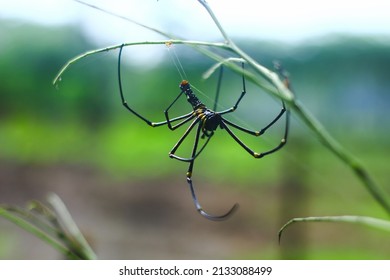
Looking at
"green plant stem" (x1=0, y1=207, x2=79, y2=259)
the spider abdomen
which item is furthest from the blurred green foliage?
"green plant stem" (x1=0, y1=207, x2=79, y2=259)

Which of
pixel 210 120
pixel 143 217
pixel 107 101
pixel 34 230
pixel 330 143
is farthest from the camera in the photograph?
pixel 107 101

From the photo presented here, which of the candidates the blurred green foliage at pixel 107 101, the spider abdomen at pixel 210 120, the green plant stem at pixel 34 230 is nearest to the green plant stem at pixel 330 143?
the green plant stem at pixel 34 230

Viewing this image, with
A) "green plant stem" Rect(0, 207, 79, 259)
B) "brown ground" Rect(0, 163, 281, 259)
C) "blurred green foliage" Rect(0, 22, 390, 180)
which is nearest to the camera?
"green plant stem" Rect(0, 207, 79, 259)

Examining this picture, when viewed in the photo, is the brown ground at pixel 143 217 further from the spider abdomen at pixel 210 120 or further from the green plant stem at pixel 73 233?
the green plant stem at pixel 73 233


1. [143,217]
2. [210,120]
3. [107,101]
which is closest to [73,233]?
[210,120]

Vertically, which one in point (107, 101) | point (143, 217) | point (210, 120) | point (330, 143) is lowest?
point (330, 143)

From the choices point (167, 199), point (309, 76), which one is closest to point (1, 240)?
point (167, 199)

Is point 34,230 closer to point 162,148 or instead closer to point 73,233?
point 73,233

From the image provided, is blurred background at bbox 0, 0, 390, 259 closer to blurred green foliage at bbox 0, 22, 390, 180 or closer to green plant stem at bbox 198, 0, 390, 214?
blurred green foliage at bbox 0, 22, 390, 180

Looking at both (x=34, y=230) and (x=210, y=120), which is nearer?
(x=34, y=230)

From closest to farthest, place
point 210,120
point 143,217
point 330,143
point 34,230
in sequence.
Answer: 1. point 330,143
2. point 34,230
3. point 210,120
4. point 143,217
